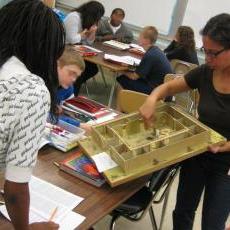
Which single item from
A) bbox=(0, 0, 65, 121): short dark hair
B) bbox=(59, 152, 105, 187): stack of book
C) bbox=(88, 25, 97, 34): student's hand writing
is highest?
bbox=(0, 0, 65, 121): short dark hair

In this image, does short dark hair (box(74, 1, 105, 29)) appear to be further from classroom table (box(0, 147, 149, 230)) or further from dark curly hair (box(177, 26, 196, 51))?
classroom table (box(0, 147, 149, 230))

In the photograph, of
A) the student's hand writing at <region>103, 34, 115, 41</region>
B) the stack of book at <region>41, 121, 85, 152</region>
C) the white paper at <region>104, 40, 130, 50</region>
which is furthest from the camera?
the student's hand writing at <region>103, 34, 115, 41</region>

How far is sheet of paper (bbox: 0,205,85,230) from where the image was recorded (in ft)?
4.38

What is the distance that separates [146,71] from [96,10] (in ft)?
2.95

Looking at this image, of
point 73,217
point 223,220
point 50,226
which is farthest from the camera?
point 223,220

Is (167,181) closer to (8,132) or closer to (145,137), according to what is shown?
(145,137)

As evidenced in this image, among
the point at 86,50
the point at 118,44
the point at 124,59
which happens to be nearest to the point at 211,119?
the point at 124,59

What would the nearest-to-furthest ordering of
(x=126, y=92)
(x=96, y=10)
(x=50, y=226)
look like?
(x=50, y=226), (x=126, y=92), (x=96, y=10)

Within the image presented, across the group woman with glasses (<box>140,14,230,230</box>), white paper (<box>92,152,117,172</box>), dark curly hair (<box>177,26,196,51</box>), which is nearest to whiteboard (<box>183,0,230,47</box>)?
dark curly hair (<box>177,26,196,51</box>)

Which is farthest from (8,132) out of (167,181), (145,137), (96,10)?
(96,10)

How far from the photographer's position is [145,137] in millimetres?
1870

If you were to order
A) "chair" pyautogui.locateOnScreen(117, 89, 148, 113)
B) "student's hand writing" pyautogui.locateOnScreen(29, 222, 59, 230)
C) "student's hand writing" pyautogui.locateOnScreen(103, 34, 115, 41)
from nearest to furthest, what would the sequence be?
"student's hand writing" pyautogui.locateOnScreen(29, 222, 59, 230), "chair" pyautogui.locateOnScreen(117, 89, 148, 113), "student's hand writing" pyautogui.locateOnScreen(103, 34, 115, 41)

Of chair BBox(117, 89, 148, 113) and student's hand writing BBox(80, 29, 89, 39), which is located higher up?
student's hand writing BBox(80, 29, 89, 39)

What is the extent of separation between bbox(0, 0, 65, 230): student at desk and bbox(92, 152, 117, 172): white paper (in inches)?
24.3
